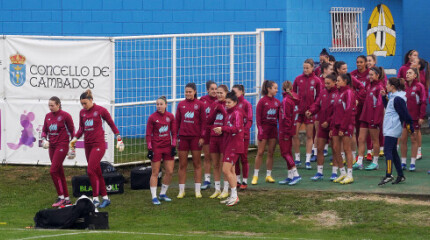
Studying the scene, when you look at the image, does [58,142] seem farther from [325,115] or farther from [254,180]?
[325,115]

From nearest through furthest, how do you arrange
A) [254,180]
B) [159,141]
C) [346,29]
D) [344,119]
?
[159,141]
[344,119]
[254,180]
[346,29]

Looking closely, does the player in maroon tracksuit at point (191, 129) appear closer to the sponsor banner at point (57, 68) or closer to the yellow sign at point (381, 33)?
the sponsor banner at point (57, 68)

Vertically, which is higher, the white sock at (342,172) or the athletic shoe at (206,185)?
the white sock at (342,172)

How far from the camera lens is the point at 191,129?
50.0ft

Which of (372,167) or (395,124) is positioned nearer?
(395,124)

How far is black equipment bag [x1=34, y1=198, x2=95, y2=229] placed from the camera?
12.8 m

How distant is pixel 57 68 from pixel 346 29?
795cm

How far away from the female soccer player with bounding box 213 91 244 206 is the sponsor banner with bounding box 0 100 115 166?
14.2 feet

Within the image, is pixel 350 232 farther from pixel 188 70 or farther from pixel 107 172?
pixel 188 70

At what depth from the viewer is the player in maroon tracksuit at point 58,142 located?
15.1 meters

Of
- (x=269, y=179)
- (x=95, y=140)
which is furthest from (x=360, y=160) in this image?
(x=95, y=140)

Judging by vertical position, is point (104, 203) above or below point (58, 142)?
below

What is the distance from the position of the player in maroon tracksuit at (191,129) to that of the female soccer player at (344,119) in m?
2.44

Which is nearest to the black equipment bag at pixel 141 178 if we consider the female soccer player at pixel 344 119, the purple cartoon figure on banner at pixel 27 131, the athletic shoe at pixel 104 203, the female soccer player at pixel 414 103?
the athletic shoe at pixel 104 203
